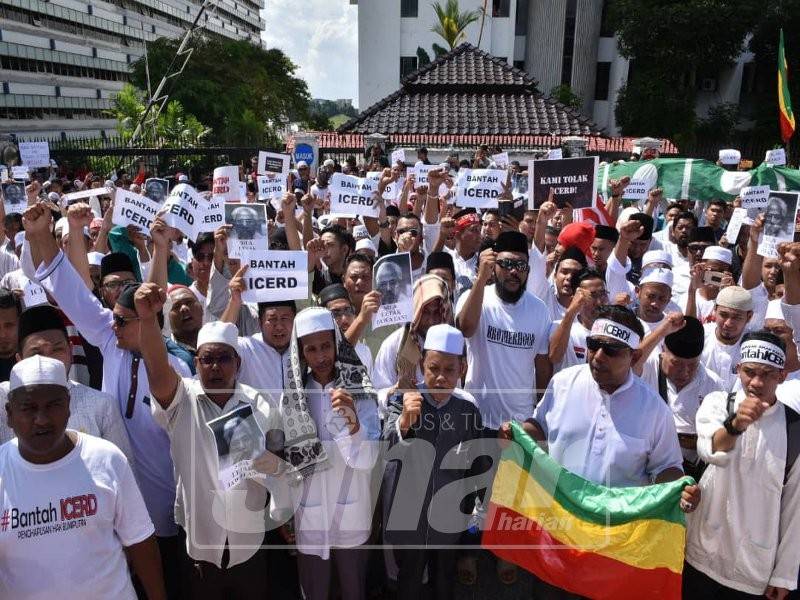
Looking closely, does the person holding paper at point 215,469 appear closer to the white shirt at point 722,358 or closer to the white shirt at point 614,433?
the white shirt at point 614,433

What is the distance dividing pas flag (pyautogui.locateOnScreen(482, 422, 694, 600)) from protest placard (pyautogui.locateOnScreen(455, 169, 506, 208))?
4.17 m

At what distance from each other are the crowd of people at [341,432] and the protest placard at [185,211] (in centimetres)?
59

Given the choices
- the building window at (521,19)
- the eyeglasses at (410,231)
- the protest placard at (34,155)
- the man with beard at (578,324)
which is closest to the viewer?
the man with beard at (578,324)

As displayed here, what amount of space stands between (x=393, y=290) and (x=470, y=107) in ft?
45.2

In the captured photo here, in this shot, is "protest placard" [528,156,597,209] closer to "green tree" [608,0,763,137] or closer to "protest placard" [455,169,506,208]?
"protest placard" [455,169,506,208]

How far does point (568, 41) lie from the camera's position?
34281 millimetres

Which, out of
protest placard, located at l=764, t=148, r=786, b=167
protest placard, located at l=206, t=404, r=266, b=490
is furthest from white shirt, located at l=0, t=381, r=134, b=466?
protest placard, located at l=764, t=148, r=786, b=167

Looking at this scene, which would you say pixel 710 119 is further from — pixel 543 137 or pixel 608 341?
pixel 608 341

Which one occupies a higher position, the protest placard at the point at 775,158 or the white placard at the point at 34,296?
the protest placard at the point at 775,158

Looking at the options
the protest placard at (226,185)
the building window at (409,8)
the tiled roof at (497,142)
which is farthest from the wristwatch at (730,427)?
the building window at (409,8)

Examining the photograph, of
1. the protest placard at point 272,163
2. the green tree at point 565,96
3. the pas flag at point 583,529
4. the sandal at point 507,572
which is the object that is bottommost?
the sandal at point 507,572

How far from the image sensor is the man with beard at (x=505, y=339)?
13.4ft

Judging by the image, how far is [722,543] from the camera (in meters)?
3.02

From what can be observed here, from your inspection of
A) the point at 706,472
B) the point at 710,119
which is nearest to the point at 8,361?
the point at 706,472
